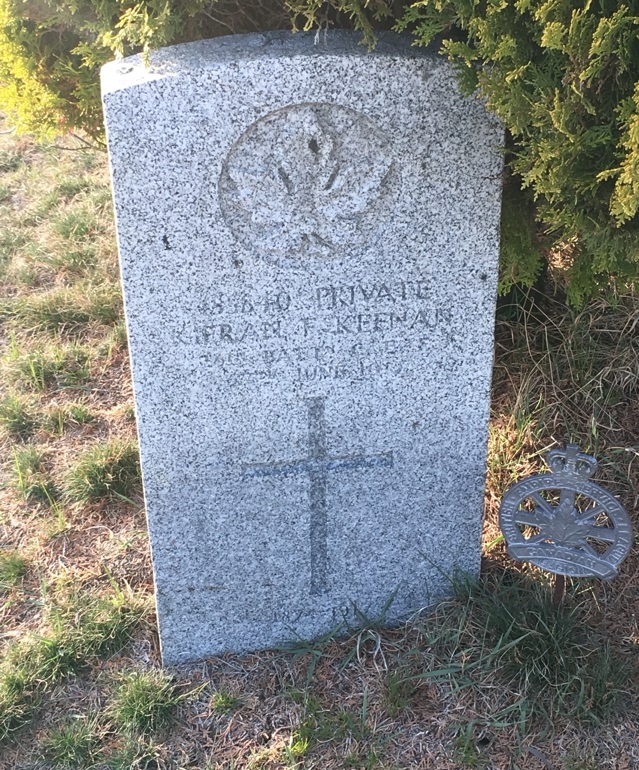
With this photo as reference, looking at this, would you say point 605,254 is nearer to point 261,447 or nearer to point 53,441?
point 261,447

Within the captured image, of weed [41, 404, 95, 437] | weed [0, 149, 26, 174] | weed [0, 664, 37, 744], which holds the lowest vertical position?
weed [0, 664, 37, 744]

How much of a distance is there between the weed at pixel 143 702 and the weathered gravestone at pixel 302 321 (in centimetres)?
15

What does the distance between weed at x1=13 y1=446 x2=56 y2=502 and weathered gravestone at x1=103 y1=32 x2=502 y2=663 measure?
0.93 metres

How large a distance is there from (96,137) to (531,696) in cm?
233

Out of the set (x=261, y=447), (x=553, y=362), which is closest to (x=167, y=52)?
(x=261, y=447)

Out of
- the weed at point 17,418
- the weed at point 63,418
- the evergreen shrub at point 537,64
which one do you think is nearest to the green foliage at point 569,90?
the evergreen shrub at point 537,64

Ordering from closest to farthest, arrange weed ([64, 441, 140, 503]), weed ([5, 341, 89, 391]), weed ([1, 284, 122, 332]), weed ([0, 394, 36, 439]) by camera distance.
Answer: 1. weed ([64, 441, 140, 503])
2. weed ([0, 394, 36, 439])
3. weed ([5, 341, 89, 391])
4. weed ([1, 284, 122, 332])

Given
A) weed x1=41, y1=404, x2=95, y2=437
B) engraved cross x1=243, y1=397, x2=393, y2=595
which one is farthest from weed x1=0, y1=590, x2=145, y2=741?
weed x1=41, y1=404, x2=95, y2=437

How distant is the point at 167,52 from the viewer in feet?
6.96

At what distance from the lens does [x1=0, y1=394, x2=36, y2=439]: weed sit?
3.61 metres

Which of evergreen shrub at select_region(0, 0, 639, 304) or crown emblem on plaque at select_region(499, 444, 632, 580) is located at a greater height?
evergreen shrub at select_region(0, 0, 639, 304)

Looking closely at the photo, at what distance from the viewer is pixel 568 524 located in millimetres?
2461

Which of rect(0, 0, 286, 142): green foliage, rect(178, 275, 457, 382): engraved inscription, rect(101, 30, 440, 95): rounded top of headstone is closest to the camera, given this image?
rect(101, 30, 440, 95): rounded top of headstone

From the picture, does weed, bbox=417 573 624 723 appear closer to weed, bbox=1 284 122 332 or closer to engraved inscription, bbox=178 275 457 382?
engraved inscription, bbox=178 275 457 382
